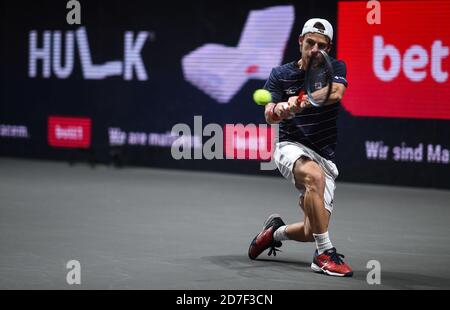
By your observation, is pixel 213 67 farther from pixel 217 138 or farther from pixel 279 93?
pixel 279 93

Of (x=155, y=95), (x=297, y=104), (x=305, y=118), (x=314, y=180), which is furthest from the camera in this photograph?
(x=155, y=95)

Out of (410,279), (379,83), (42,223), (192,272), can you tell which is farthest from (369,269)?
(379,83)

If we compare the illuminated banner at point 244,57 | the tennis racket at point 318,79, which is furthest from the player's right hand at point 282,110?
the illuminated banner at point 244,57

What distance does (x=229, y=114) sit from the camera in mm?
13742

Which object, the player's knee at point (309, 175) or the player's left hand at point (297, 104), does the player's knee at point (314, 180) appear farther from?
the player's left hand at point (297, 104)

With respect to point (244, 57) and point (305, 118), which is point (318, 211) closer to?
point (305, 118)

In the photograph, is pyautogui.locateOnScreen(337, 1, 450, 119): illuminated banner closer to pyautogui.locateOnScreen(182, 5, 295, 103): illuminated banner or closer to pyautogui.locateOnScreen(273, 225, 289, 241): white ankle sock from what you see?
pyautogui.locateOnScreen(182, 5, 295, 103): illuminated banner

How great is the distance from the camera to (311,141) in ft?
21.4

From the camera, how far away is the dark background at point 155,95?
12.6 metres

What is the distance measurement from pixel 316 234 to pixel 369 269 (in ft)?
1.97

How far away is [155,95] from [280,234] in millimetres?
7866

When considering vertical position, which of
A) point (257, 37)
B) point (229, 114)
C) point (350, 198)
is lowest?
point (350, 198)

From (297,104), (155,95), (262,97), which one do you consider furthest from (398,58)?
(297,104)

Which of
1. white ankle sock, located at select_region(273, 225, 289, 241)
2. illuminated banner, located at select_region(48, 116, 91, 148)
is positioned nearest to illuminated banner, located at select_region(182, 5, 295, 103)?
illuminated banner, located at select_region(48, 116, 91, 148)
